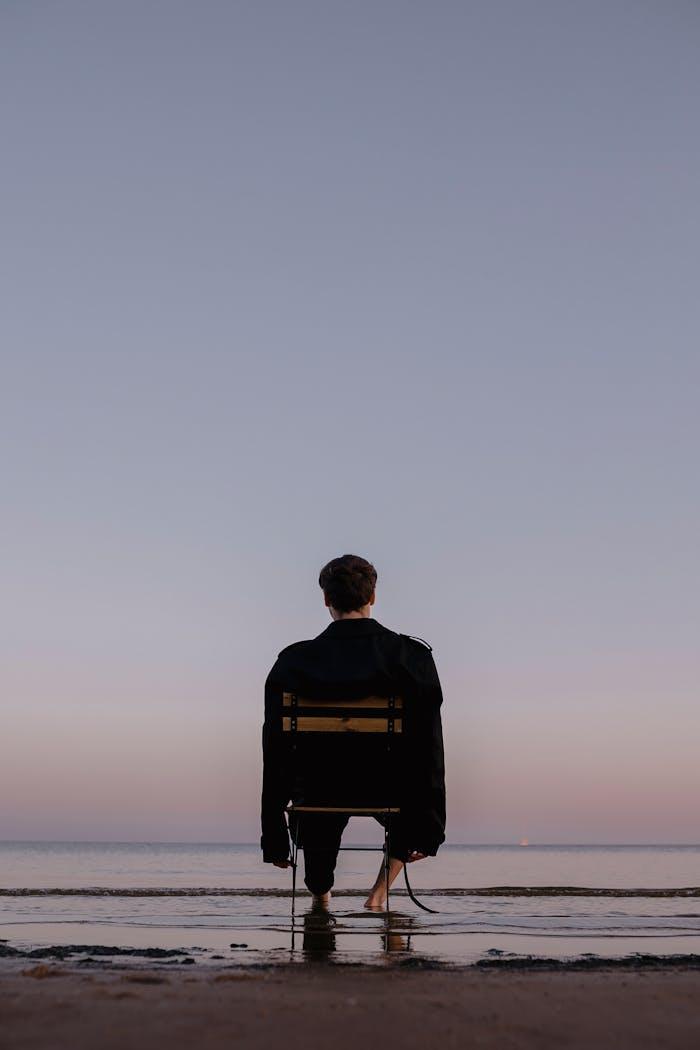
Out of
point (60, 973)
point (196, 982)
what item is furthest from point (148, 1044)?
point (60, 973)

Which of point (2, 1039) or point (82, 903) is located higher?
point (2, 1039)

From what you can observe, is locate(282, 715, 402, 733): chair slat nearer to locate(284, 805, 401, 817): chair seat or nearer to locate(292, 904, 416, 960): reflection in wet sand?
Answer: locate(284, 805, 401, 817): chair seat

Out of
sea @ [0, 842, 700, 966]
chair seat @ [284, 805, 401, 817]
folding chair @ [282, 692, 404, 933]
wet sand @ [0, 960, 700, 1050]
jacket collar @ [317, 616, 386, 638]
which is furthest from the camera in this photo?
jacket collar @ [317, 616, 386, 638]

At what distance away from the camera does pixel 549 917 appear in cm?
777

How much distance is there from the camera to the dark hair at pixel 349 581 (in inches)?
261

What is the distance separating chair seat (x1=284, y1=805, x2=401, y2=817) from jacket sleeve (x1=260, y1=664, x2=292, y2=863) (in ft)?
0.50

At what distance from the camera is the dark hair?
6629 millimetres

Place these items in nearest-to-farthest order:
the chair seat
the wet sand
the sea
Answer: the wet sand < the sea < the chair seat

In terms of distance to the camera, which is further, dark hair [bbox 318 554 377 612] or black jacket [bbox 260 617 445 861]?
dark hair [bbox 318 554 377 612]

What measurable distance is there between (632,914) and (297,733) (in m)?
3.89

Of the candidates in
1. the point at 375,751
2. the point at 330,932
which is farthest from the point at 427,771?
the point at 330,932

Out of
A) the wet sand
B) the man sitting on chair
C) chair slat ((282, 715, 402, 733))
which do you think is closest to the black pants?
the man sitting on chair

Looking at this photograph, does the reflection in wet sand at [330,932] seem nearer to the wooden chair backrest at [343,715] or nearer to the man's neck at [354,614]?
the wooden chair backrest at [343,715]

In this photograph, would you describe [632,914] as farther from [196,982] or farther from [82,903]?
[196,982]
